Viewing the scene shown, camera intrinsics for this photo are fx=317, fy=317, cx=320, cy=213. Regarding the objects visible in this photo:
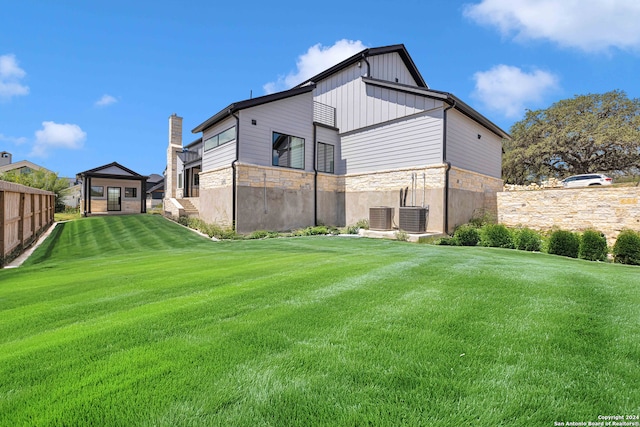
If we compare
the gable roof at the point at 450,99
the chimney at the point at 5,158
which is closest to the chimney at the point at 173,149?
the gable roof at the point at 450,99

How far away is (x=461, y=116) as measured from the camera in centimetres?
1415

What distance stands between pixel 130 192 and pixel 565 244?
2931 cm

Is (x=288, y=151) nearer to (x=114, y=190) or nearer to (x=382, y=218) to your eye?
(x=382, y=218)

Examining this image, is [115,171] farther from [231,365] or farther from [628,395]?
[628,395]

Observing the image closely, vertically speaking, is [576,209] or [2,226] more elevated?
[576,209]

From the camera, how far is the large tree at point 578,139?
24.9 metres

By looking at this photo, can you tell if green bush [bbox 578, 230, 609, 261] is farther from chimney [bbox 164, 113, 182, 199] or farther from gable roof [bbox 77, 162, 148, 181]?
gable roof [bbox 77, 162, 148, 181]

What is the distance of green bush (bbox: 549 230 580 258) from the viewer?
9938mm

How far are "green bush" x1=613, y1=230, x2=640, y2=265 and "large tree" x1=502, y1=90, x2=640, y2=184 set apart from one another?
818 inches

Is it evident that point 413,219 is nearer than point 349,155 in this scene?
Yes

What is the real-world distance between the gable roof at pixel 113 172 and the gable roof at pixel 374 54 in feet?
51.0

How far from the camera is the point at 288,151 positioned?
15.9 m

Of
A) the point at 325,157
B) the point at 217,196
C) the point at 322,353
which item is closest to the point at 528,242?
the point at 325,157

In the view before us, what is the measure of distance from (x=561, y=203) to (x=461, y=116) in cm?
554
